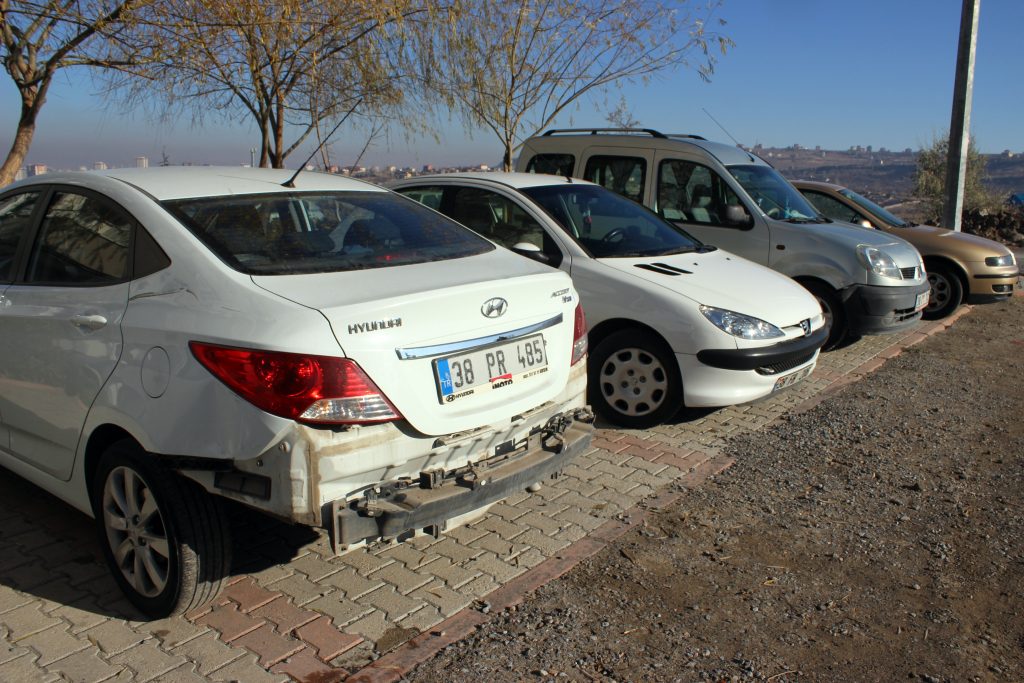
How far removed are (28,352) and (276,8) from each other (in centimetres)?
731

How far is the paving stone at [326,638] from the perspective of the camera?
3.33 meters

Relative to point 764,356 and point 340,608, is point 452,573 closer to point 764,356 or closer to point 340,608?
point 340,608

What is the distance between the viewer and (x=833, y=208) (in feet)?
36.7

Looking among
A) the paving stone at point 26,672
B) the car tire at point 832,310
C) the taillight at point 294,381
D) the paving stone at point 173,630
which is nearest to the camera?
the taillight at point 294,381

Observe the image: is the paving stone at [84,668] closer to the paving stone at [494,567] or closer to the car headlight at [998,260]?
the paving stone at [494,567]

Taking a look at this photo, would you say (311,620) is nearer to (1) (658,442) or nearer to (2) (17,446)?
(2) (17,446)

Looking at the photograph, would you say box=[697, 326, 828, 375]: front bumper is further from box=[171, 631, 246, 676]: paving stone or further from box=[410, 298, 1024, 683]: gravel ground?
box=[171, 631, 246, 676]: paving stone

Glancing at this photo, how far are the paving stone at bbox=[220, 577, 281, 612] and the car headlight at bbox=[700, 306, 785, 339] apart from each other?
3.25 meters

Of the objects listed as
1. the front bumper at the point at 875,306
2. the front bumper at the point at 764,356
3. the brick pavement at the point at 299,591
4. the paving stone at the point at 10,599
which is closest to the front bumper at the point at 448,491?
the brick pavement at the point at 299,591

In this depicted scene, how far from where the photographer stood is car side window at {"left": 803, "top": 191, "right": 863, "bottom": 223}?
1111 cm

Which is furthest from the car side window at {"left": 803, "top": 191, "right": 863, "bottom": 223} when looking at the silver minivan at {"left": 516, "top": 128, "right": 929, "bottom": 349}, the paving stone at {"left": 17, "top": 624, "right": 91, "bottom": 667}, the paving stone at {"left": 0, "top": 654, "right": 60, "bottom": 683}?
the paving stone at {"left": 0, "top": 654, "right": 60, "bottom": 683}

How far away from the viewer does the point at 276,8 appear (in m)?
10.0

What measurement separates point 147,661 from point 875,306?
7.08 m

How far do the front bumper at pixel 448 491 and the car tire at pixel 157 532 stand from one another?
0.57m
